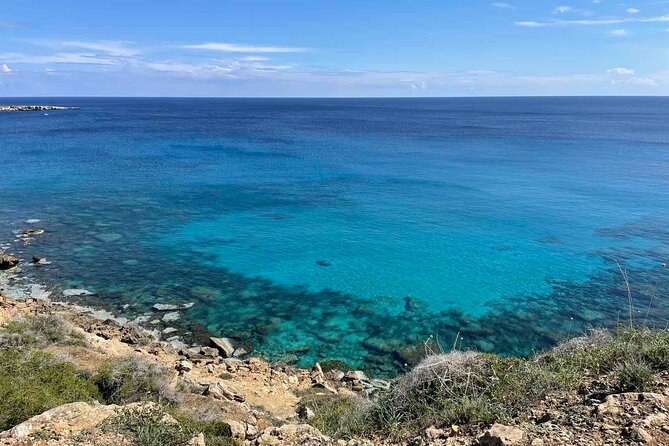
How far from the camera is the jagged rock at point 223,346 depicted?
65.2 ft

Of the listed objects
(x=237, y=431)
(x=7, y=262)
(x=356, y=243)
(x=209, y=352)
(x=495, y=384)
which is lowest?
(x=209, y=352)

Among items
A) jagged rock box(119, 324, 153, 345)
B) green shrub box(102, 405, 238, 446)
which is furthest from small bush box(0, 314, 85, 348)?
green shrub box(102, 405, 238, 446)

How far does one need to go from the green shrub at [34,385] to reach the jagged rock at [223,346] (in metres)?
7.32

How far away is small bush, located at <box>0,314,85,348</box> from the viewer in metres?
14.9

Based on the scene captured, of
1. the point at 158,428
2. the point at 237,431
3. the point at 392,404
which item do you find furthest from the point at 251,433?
the point at 392,404

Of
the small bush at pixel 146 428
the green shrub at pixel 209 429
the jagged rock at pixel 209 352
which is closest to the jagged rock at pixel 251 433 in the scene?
the green shrub at pixel 209 429

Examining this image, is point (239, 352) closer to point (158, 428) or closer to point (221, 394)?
point (221, 394)

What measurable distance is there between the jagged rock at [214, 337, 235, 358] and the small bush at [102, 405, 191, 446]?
34.5ft

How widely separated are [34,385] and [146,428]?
173 inches

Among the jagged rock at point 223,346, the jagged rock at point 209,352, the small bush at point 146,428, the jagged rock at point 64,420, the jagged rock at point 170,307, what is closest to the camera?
the small bush at point 146,428

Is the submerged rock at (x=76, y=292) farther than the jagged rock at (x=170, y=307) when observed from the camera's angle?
Yes

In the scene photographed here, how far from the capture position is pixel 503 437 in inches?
304

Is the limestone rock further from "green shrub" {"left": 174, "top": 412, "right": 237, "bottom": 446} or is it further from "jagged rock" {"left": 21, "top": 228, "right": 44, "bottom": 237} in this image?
"jagged rock" {"left": 21, "top": 228, "right": 44, "bottom": 237}

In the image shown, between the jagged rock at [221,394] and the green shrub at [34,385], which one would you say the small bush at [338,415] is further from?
the green shrub at [34,385]
